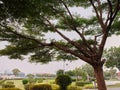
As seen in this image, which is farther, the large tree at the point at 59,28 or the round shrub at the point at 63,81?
the round shrub at the point at 63,81

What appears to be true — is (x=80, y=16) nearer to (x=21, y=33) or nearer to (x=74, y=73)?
(x=21, y=33)

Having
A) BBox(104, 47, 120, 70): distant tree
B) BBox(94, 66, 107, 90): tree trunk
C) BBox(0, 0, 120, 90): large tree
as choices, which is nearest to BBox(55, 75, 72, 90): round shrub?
BBox(0, 0, 120, 90): large tree

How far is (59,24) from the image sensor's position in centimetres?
1117

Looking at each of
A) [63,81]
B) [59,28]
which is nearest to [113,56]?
[63,81]

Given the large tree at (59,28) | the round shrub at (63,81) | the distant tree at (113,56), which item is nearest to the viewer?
the large tree at (59,28)

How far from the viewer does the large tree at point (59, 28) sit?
8959 mm

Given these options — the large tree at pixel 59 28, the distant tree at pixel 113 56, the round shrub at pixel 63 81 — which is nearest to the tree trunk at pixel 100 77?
the large tree at pixel 59 28

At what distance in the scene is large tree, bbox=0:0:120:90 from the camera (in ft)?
29.4

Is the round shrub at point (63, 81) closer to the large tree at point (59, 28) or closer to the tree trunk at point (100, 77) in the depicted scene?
the large tree at point (59, 28)

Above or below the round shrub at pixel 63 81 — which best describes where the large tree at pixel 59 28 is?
above

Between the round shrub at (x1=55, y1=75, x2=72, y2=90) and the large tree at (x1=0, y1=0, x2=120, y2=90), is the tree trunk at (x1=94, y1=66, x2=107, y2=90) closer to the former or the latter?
the large tree at (x1=0, y1=0, x2=120, y2=90)

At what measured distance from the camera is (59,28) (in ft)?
37.0

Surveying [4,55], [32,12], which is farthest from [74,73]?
[32,12]

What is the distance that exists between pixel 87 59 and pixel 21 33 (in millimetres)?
2590
